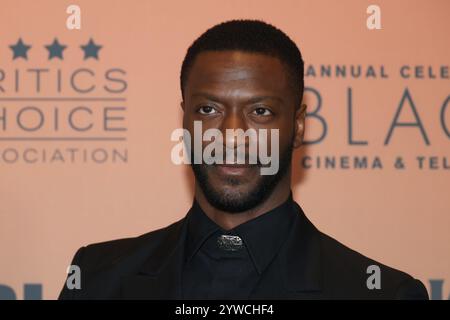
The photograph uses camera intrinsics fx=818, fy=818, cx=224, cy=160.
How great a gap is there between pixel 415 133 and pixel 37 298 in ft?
3.49

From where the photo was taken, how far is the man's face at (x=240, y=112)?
1490 millimetres

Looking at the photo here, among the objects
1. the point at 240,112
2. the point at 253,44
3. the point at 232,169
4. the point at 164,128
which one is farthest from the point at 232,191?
the point at 164,128

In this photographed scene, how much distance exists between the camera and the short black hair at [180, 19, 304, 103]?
1552mm

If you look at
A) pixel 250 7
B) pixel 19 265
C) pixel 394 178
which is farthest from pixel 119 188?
pixel 394 178

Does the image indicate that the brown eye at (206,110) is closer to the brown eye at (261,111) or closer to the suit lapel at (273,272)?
the brown eye at (261,111)

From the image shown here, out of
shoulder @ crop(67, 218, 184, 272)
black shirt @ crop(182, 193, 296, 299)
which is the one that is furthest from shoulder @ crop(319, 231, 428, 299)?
shoulder @ crop(67, 218, 184, 272)

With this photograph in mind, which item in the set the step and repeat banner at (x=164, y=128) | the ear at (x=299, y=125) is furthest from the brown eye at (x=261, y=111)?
the step and repeat banner at (x=164, y=128)

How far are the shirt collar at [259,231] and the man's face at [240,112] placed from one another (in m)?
0.04

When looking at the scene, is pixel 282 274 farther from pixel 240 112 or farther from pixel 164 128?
pixel 164 128

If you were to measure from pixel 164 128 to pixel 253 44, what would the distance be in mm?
626

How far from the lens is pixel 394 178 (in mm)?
2133

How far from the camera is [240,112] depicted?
1496 millimetres
